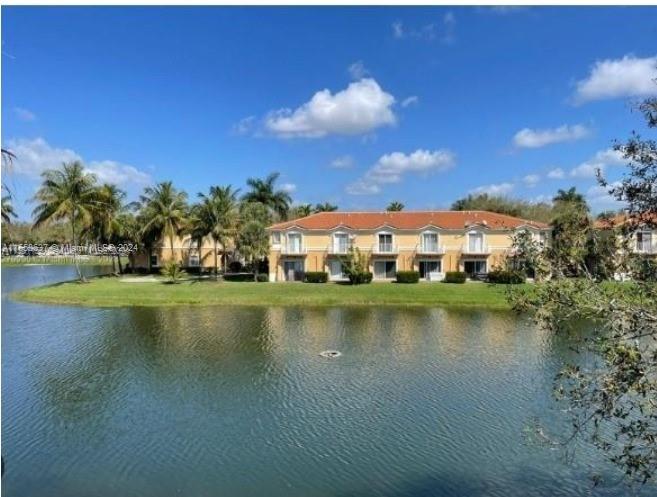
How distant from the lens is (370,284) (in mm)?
45375

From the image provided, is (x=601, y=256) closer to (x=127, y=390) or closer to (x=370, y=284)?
(x=127, y=390)

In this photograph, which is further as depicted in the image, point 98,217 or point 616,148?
point 98,217

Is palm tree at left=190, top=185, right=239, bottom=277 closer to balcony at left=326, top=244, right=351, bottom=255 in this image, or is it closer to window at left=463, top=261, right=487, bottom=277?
balcony at left=326, top=244, right=351, bottom=255

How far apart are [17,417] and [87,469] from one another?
Answer: 5134 mm

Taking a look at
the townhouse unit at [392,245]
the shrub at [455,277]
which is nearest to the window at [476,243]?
the townhouse unit at [392,245]

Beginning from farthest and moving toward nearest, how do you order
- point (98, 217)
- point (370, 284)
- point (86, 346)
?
point (98, 217), point (370, 284), point (86, 346)

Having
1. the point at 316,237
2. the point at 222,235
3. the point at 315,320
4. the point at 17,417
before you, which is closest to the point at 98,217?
the point at 222,235

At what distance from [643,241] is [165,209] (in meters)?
51.1

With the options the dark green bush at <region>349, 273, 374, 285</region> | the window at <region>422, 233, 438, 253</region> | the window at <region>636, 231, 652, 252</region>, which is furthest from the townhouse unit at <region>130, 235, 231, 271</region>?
the window at <region>636, 231, 652, 252</region>

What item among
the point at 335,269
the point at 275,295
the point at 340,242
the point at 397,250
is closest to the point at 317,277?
the point at 335,269

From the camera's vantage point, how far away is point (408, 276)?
46.3 m

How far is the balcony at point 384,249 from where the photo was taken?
48.3 metres

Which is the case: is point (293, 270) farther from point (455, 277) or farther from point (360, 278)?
point (455, 277)

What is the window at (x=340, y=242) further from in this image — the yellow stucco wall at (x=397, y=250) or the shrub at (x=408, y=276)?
the shrub at (x=408, y=276)
